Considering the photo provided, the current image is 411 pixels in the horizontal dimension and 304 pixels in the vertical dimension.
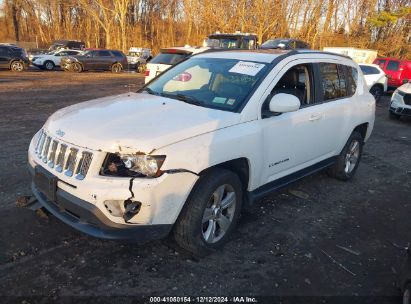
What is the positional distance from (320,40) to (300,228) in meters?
32.6

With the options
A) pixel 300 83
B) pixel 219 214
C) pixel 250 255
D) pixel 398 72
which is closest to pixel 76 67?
pixel 398 72

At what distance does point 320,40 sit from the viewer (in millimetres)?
33406

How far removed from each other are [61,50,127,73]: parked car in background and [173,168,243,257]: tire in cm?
2239

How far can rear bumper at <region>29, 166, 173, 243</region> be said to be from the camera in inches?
110

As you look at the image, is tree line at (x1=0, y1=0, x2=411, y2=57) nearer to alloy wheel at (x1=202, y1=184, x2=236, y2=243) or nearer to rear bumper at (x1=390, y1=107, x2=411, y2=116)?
rear bumper at (x1=390, y1=107, x2=411, y2=116)

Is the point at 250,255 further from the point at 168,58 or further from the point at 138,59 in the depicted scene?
the point at 138,59

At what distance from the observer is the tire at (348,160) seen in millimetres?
5371

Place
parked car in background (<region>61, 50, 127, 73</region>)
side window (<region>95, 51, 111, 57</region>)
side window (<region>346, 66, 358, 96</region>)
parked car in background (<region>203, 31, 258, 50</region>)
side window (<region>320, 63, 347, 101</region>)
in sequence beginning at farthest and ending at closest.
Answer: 1. side window (<region>95, 51, 111, 57</region>)
2. parked car in background (<region>61, 50, 127, 73</region>)
3. parked car in background (<region>203, 31, 258, 50</region>)
4. side window (<region>346, 66, 358, 96</region>)
5. side window (<region>320, 63, 347, 101</region>)

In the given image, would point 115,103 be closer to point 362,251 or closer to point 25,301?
point 25,301

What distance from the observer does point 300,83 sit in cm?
428

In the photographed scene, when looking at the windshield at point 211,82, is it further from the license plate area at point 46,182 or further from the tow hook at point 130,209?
the license plate area at point 46,182

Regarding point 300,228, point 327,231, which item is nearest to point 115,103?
point 300,228

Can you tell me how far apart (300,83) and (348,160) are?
76.0 inches

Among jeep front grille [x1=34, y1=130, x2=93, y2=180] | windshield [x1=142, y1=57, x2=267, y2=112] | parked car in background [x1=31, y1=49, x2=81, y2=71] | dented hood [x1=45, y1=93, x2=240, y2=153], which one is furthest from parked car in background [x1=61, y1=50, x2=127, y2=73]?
jeep front grille [x1=34, y1=130, x2=93, y2=180]
